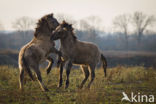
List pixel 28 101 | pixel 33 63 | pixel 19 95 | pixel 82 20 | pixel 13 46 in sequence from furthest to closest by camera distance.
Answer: pixel 82 20 → pixel 13 46 → pixel 33 63 → pixel 19 95 → pixel 28 101

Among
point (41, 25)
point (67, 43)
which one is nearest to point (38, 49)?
point (67, 43)

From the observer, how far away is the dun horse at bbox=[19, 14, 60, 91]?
929 centimetres

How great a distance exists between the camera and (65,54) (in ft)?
34.3

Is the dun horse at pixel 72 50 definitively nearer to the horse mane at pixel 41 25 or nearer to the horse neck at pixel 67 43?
the horse neck at pixel 67 43

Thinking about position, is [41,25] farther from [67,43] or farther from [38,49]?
[38,49]

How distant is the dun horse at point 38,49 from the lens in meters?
9.29

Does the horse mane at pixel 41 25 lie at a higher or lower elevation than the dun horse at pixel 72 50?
higher

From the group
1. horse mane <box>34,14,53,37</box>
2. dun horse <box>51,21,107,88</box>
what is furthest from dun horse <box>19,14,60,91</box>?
dun horse <box>51,21,107,88</box>

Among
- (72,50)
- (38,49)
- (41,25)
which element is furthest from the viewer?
(41,25)

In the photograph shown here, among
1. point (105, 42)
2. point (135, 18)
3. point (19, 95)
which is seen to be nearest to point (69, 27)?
point (19, 95)

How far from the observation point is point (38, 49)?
382 inches

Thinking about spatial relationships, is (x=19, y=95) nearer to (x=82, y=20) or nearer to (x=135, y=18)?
(x=82, y=20)

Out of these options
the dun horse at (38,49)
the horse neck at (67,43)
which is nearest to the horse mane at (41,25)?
the dun horse at (38,49)

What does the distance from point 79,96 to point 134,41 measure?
77.7 m
